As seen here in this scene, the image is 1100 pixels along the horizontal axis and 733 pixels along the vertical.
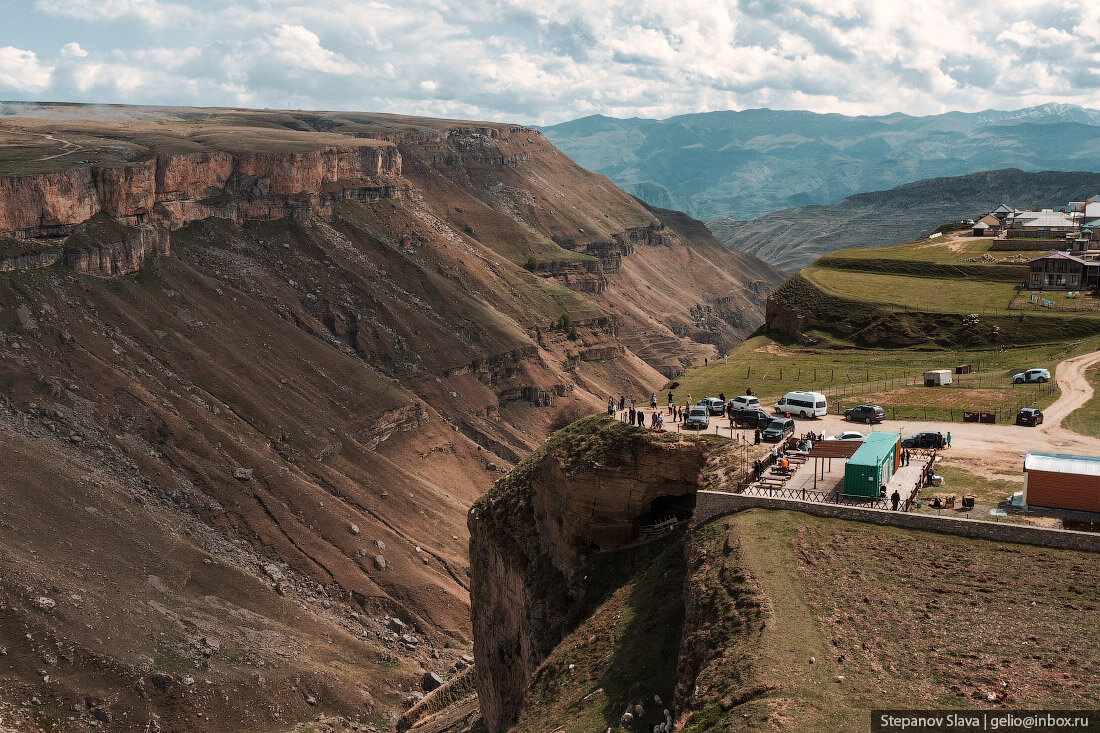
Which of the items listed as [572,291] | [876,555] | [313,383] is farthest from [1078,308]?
[572,291]

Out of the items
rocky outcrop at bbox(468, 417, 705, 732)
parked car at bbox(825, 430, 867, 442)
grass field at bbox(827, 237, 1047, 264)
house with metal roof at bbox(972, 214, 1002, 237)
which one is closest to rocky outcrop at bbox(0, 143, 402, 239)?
rocky outcrop at bbox(468, 417, 705, 732)

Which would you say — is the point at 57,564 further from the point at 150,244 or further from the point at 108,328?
the point at 150,244

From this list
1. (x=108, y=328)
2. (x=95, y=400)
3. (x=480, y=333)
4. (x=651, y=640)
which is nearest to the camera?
(x=651, y=640)

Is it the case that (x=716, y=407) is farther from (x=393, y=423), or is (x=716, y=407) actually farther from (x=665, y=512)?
(x=393, y=423)

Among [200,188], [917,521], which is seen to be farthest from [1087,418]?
[200,188]

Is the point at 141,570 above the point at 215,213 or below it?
below

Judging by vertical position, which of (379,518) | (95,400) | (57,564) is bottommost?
(379,518)
